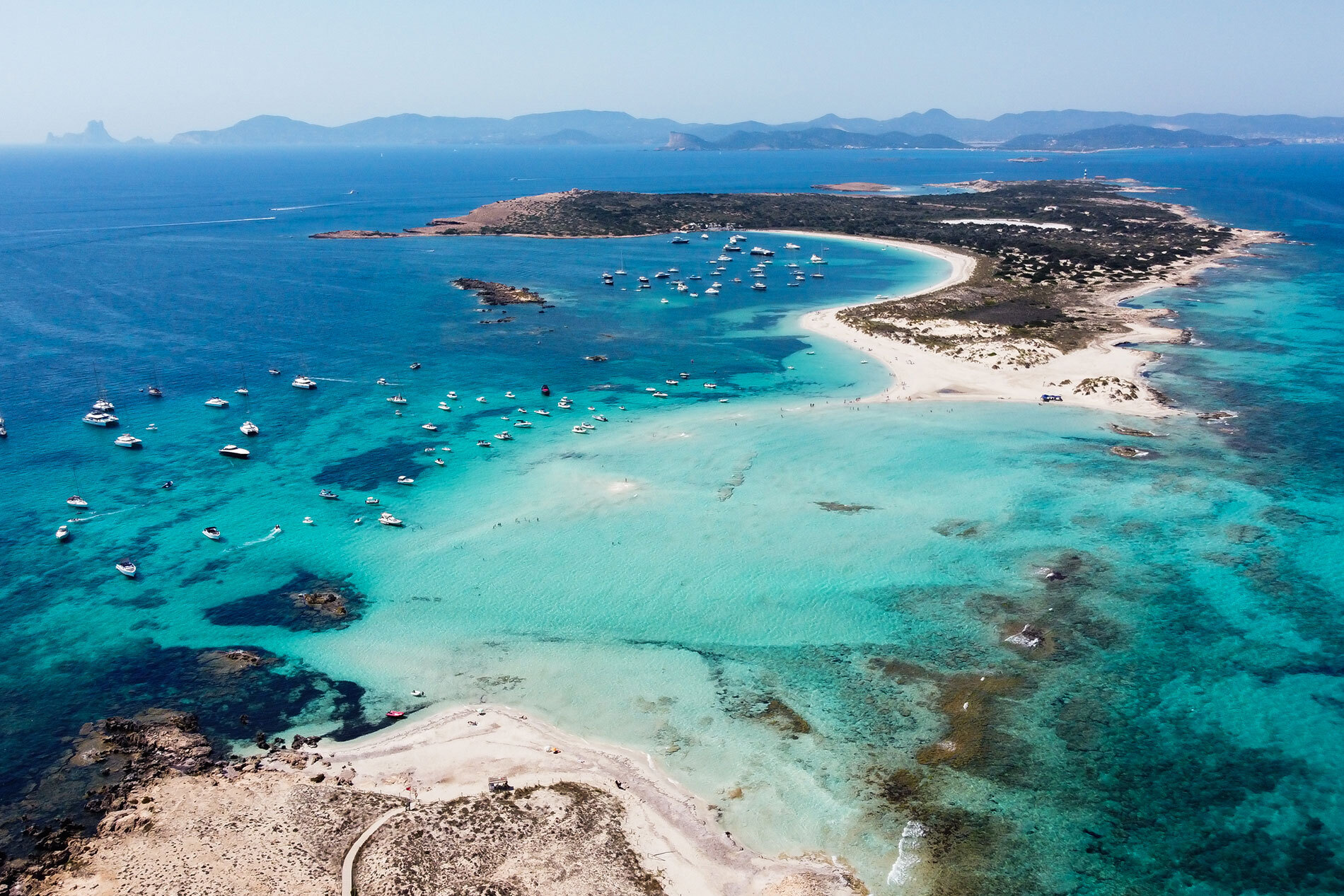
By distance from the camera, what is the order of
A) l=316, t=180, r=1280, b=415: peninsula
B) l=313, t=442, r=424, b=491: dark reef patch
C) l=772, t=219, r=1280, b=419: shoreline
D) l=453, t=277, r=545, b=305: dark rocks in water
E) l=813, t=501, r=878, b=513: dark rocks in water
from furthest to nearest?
l=453, t=277, r=545, b=305: dark rocks in water < l=316, t=180, r=1280, b=415: peninsula < l=772, t=219, r=1280, b=419: shoreline < l=313, t=442, r=424, b=491: dark reef patch < l=813, t=501, r=878, b=513: dark rocks in water

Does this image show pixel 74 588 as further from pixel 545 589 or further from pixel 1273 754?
pixel 1273 754

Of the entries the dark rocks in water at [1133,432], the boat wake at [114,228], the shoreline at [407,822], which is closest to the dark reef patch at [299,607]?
the shoreline at [407,822]

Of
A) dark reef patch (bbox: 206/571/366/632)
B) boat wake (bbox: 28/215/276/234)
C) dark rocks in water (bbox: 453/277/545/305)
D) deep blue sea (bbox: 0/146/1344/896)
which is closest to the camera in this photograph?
deep blue sea (bbox: 0/146/1344/896)

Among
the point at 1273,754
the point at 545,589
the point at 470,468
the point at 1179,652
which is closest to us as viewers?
the point at 1273,754

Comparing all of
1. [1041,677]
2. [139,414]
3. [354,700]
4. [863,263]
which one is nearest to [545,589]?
[354,700]

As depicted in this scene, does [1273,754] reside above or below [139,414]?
below

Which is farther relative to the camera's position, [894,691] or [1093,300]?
[1093,300]

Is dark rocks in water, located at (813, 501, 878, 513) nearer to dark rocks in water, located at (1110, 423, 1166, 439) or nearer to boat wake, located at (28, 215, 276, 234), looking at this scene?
dark rocks in water, located at (1110, 423, 1166, 439)

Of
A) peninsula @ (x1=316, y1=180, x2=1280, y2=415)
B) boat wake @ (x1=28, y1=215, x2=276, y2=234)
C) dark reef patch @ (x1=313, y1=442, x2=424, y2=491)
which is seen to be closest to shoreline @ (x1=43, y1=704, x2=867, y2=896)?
dark reef patch @ (x1=313, y1=442, x2=424, y2=491)
